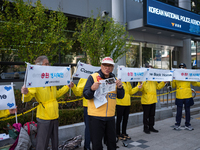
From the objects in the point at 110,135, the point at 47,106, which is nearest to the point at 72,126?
the point at 47,106

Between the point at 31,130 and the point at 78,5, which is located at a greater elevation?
the point at 78,5

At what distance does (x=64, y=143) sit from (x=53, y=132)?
1.08 meters

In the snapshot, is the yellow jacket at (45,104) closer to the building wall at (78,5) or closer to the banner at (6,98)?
the banner at (6,98)

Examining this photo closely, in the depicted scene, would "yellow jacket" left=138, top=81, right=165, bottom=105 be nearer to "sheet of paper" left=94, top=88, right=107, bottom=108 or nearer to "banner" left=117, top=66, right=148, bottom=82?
"banner" left=117, top=66, right=148, bottom=82

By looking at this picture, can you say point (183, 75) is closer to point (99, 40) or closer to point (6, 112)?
point (99, 40)

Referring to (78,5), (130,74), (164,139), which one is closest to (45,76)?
(130,74)

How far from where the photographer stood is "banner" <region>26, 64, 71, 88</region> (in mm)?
3397

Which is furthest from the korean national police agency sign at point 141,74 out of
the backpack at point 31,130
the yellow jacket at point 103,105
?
the backpack at point 31,130

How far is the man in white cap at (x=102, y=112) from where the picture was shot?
3.29 m

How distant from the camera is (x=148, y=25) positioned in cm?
1123

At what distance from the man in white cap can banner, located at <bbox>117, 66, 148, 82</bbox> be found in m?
1.96

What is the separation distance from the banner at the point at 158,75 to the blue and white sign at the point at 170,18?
17.6 ft

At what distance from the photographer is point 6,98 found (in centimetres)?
371

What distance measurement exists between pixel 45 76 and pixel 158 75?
4082mm
